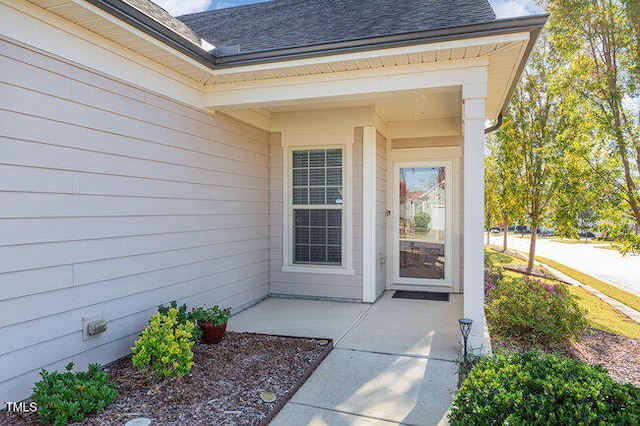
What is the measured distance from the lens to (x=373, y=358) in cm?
377

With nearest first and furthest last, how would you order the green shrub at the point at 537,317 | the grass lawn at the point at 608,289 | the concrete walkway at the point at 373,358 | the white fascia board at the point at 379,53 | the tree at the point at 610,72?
the concrete walkway at the point at 373,358, the white fascia board at the point at 379,53, the green shrub at the point at 537,317, the tree at the point at 610,72, the grass lawn at the point at 608,289

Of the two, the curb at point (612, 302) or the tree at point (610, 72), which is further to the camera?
the curb at point (612, 302)

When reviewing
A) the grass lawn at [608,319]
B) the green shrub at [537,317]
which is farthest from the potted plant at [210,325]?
the grass lawn at [608,319]

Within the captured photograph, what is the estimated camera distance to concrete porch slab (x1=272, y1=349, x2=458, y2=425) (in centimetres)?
280

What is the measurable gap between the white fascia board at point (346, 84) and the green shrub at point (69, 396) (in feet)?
10.0

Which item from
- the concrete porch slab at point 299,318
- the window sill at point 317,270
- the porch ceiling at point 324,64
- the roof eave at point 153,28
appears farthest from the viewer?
the window sill at point 317,270

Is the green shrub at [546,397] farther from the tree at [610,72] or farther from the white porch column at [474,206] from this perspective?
the tree at [610,72]

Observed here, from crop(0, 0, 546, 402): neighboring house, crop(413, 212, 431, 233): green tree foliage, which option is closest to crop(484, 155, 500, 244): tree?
crop(413, 212, 431, 233): green tree foliage

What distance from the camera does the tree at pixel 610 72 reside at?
196 inches

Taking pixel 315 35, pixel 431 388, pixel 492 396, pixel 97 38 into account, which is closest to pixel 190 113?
pixel 97 38

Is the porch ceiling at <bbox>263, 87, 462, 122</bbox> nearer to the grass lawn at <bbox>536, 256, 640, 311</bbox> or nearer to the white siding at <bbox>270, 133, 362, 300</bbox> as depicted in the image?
the white siding at <bbox>270, 133, 362, 300</bbox>

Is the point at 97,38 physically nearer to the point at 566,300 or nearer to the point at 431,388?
the point at 431,388

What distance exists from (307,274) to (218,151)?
7.52 ft

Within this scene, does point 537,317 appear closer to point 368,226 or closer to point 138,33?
point 368,226
